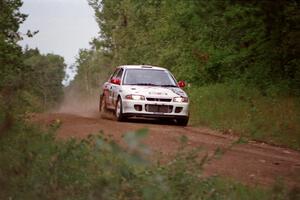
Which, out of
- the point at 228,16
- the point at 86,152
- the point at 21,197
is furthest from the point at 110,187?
the point at 228,16

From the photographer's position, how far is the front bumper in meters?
18.2

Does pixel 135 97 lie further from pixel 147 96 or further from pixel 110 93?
pixel 110 93

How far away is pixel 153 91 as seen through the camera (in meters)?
18.3

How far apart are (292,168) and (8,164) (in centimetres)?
636

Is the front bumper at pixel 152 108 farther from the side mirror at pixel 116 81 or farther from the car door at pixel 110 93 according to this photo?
the car door at pixel 110 93

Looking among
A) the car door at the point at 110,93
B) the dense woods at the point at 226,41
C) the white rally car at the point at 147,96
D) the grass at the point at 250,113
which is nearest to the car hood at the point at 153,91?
the white rally car at the point at 147,96

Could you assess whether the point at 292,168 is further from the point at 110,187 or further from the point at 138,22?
the point at 138,22

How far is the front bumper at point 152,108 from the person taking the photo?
18156mm

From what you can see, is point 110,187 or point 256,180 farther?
point 256,180

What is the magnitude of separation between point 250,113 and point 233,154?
786 centimetres

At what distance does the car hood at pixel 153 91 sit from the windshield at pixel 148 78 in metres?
0.48

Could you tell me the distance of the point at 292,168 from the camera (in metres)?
11.9

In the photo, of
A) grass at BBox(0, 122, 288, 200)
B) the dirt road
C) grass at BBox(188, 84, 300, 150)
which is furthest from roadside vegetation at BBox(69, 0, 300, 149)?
grass at BBox(0, 122, 288, 200)

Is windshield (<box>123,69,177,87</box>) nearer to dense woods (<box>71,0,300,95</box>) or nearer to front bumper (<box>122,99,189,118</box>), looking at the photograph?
front bumper (<box>122,99,189,118</box>)
